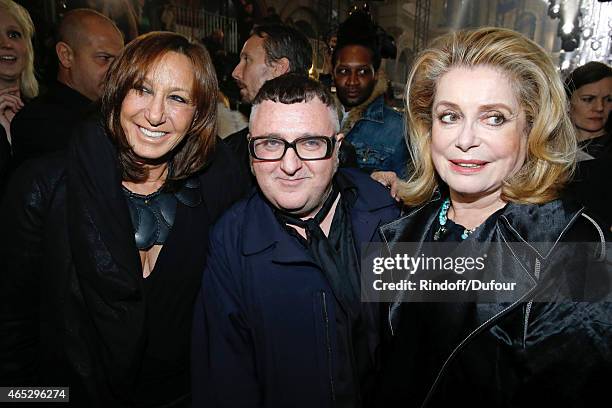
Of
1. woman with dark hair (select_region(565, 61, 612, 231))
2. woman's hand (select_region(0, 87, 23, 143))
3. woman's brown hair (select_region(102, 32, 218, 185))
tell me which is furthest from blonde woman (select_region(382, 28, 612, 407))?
woman's hand (select_region(0, 87, 23, 143))

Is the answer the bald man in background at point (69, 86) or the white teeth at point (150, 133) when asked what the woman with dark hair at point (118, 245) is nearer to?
the white teeth at point (150, 133)

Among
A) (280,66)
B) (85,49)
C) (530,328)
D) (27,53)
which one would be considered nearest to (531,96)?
(530,328)

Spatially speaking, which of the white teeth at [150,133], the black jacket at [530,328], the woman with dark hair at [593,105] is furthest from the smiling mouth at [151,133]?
the woman with dark hair at [593,105]

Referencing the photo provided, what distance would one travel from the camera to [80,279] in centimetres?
155

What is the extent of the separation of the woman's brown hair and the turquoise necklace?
45.0 inches

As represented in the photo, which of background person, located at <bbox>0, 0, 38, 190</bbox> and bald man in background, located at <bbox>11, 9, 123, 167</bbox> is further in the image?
background person, located at <bbox>0, 0, 38, 190</bbox>

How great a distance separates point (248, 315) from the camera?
1.60m

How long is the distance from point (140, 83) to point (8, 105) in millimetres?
2572

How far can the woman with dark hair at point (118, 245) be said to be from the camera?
1.52 m

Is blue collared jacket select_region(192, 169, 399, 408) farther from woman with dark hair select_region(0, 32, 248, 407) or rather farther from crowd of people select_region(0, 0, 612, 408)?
woman with dark hair select_region(0, 32, 248, 407)

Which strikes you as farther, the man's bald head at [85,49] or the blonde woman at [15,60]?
the blonde woman at [15,60]

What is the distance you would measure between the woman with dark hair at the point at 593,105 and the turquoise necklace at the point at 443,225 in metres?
2.52

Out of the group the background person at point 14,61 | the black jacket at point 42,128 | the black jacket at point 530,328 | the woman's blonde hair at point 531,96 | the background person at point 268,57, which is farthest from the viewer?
the background person at point 14,61

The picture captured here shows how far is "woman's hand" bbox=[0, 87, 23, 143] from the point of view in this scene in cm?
329
